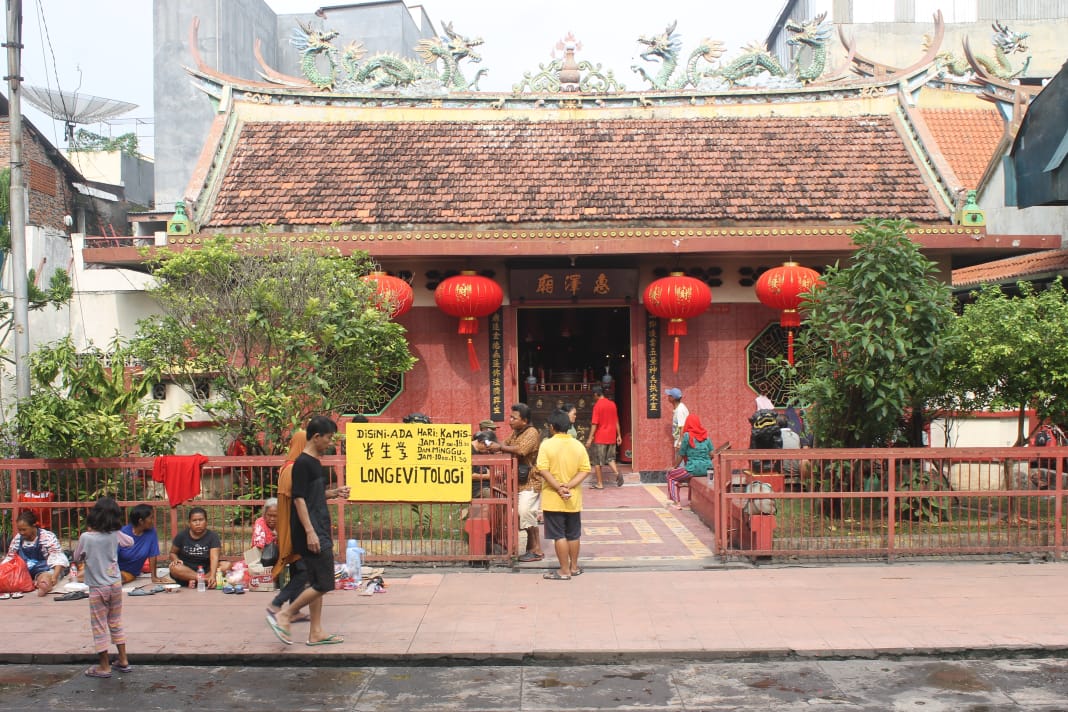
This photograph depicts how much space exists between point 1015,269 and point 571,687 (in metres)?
15.3

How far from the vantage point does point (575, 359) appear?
19656mm

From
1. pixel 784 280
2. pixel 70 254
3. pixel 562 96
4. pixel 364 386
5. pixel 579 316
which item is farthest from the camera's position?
pixel 70 254

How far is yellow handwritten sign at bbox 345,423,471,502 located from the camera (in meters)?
9.26

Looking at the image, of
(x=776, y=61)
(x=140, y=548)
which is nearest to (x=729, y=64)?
(x=776, y=61)

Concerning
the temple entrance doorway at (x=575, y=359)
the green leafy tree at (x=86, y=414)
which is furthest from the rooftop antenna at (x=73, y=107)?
the green leafy tree at (x=86, y=414)

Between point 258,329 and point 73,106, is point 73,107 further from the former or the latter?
point 258,329

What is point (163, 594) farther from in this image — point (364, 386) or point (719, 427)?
point (719, 427)

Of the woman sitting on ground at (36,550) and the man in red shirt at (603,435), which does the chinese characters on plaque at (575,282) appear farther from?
the woman sitting on ground at (36,550)

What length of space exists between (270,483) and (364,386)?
95.3 inches

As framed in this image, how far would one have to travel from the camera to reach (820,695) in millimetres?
6164

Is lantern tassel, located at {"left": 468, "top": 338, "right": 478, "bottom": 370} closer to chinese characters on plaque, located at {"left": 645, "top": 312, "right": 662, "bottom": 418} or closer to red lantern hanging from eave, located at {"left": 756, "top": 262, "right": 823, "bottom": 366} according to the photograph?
chinese characters on plaque, located at {"left": 645, "top": 312, "right": 662, "bottom": 418}

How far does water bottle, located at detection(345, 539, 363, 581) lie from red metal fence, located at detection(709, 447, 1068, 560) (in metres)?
3.45

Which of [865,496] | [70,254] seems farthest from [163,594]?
[70,254]

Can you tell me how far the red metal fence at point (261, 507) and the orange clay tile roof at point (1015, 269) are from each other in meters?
11.6
